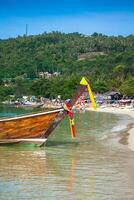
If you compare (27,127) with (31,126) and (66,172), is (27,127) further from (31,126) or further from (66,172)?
(66,172)

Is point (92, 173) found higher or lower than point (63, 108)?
lower

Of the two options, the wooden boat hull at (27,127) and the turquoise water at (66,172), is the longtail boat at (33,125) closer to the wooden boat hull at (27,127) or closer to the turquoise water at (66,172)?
the wooden boat hull at (27,127)

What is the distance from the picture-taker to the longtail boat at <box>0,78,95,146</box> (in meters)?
21.9

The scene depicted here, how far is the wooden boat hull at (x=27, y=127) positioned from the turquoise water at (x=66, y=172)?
444 millimetres

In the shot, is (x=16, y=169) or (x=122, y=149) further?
(x=122, y=149)

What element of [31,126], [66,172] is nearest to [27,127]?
[31,126]

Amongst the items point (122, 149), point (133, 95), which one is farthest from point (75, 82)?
point (122, 149)

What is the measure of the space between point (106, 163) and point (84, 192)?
5367 millimetres

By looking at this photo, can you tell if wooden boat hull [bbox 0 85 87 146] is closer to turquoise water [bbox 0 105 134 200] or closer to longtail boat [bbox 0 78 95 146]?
longtail boat [bbox 0 78 95 146]

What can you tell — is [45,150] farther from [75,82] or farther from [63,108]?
[75,82]

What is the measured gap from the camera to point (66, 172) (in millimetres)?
15734

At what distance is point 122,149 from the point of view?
22.9m

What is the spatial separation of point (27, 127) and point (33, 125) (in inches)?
11.2

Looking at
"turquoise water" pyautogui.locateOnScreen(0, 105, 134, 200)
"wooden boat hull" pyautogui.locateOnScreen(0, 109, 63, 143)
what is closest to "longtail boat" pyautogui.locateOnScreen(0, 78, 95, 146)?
"wooden boat hull" pyautogui.locateOnScreen(0, 109, 63, 143)
